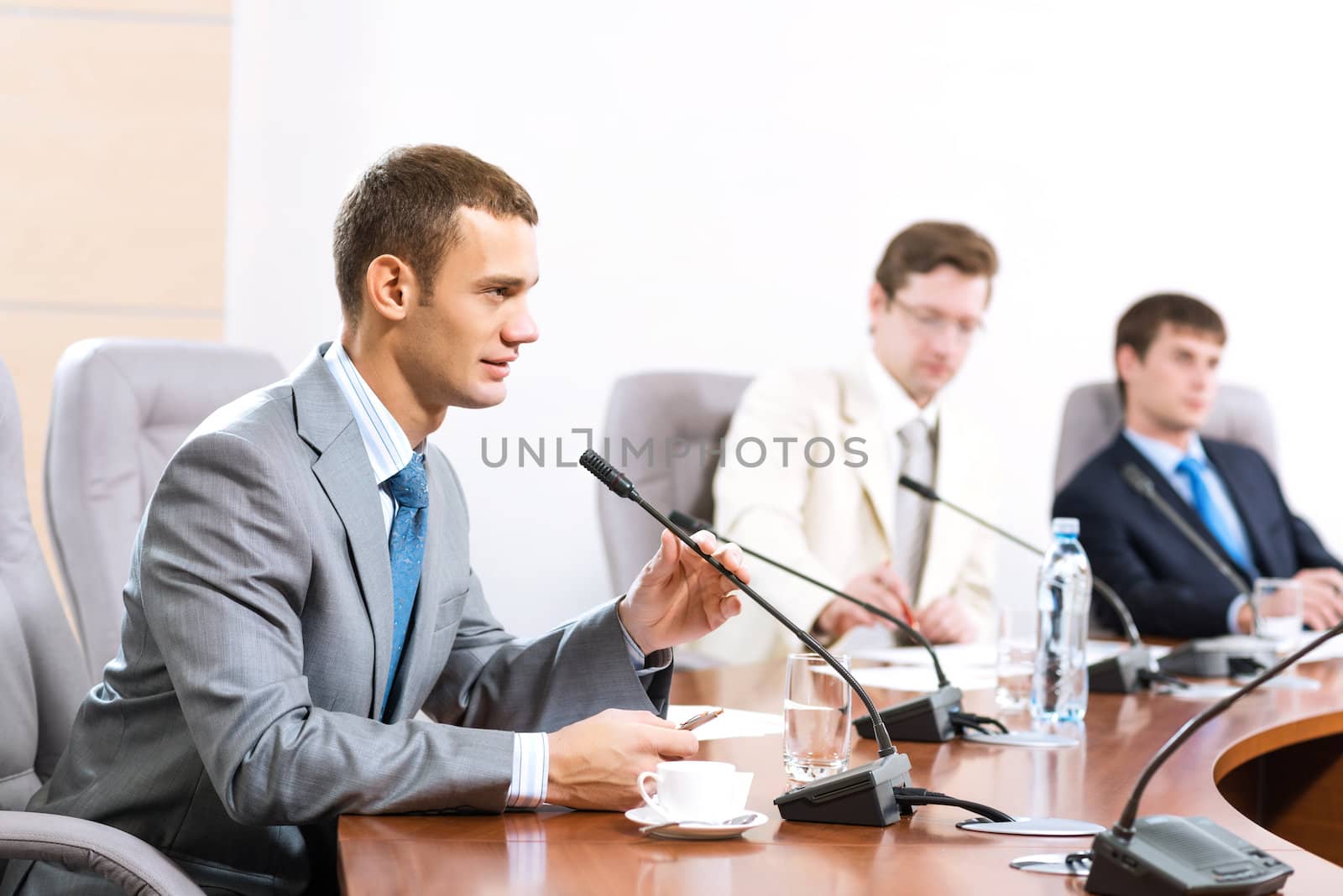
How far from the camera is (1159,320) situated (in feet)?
10.9

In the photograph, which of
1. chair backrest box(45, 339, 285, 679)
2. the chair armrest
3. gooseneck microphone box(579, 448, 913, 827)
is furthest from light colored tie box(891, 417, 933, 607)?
the chair armrest

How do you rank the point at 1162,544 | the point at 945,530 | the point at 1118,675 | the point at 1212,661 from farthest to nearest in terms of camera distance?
the point at 1162,544
the point at 945,530
the point at 1212,661
the point at 1118,675

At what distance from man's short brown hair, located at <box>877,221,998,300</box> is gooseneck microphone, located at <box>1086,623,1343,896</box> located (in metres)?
2.01

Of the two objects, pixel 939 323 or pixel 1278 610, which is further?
pixel 939 323

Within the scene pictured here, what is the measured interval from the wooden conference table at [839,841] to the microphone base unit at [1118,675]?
34cm

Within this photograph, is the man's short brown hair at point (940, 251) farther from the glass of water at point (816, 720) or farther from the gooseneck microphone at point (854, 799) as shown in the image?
the gooseneck microphone at point (854, 799)

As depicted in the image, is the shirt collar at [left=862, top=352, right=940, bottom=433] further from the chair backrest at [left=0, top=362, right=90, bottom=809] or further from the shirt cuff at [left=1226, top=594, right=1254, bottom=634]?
the chair backrest at [left=0, top=362, right=90, bottom=809]

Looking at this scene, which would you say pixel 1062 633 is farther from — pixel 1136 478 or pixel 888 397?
pixel 1136 478

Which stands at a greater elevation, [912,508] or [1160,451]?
[1160,451]

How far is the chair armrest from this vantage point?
1143 mm

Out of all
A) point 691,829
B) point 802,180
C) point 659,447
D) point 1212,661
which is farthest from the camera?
point 802,180

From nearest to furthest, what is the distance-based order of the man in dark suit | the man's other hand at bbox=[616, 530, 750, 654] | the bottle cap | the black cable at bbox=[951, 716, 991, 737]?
the man's other hand at bbox=[616, 530, 750, 654], the black cable at bbox=[951, 716, 991, 737], the bottle cap, the man in dark suit

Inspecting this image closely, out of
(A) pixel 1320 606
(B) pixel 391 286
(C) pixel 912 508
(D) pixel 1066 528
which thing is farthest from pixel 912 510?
(B) pixel 391 286

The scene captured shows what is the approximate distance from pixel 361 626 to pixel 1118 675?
4.10ft
